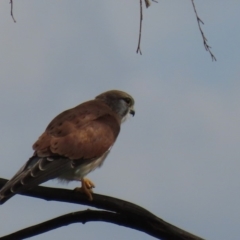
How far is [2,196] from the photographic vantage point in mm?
3488

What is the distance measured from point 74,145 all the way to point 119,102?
2.37m

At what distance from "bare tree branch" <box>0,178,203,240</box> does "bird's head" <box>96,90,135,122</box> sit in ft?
15.1

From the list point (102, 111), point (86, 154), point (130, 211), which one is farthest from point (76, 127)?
point (130, 211)

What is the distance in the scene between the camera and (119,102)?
7.95m

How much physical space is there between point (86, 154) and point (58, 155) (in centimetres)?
43

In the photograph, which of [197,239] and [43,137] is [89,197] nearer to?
[197,239]

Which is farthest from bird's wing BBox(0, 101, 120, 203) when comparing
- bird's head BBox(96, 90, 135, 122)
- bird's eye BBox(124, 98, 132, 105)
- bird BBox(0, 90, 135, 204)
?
bird's eye BBox(124, 98, 132, 105)

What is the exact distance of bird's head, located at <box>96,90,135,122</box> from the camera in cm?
779

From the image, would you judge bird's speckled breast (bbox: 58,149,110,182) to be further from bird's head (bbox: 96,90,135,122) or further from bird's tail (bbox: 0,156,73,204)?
bird's head (bbox: 96,90,135,122)

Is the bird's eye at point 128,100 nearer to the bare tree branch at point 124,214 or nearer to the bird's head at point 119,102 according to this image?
the bird's head at point 119,102

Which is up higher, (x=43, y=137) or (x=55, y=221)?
(x=43, y=137)

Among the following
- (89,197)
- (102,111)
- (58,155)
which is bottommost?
(89,197)

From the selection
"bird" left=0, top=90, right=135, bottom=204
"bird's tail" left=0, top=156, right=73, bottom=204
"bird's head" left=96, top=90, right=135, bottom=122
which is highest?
"bird's head" left=96, top=90, right=135, bottom=122

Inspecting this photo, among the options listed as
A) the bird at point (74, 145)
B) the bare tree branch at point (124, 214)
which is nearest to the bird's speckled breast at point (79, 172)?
the bird at point (74, 145)
